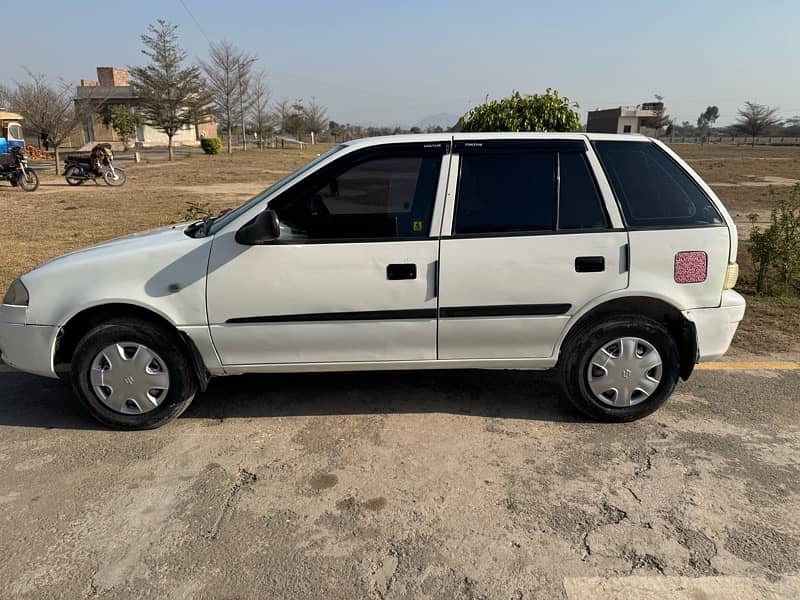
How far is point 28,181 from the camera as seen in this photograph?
18641 millimetres

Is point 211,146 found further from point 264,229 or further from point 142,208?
point 264,229

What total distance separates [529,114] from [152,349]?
5793 millimetres

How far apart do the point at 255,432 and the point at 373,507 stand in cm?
108

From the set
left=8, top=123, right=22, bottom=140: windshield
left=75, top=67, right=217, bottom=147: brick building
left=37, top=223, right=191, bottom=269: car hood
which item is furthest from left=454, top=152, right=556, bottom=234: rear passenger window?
left=75, top=67, right=217, bottom=147: brick building

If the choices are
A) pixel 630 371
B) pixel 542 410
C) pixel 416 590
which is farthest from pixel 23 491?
pixel 630 371

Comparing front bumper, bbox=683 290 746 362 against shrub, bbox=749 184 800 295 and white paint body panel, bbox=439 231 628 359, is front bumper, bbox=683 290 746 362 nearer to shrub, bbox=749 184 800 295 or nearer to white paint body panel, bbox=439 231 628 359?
white paint body panel, bbox=439 231 628 359

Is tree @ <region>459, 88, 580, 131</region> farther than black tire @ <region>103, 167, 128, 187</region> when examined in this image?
No

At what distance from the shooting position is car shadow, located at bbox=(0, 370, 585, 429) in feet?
12.8

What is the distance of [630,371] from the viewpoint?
364cm

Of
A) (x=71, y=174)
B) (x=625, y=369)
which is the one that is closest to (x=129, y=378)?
(x=625, y=369)

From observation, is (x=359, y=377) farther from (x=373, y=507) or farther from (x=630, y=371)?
(x=630, y=371)

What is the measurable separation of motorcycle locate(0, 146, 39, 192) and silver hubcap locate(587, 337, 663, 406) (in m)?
19.9

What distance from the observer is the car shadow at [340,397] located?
3904 millimetres

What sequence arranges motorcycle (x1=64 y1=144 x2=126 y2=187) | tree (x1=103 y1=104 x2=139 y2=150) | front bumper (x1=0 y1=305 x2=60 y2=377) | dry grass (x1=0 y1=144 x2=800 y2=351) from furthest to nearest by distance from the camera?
tree (x1=103 y1=104 x2=139 y2=150)
motorcycle (x1=64 y1=144 x2=126 y2=187)
dry grass (x1=0 y1=144 x2=800 y2=351)
front bumper (x1=0 y1=305 x2=60 y2=377)
